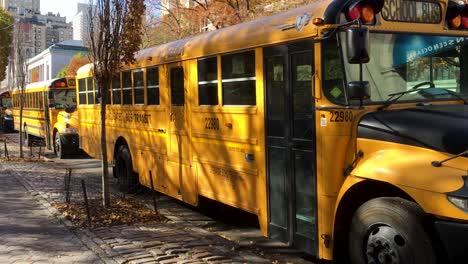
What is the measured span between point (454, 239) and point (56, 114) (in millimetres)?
16149

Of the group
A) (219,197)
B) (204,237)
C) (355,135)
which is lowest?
(204,237)

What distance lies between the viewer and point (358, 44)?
403 centimetres

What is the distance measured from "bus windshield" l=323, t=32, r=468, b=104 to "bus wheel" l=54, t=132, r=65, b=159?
546 inches

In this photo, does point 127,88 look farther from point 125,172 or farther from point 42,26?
point 42,26

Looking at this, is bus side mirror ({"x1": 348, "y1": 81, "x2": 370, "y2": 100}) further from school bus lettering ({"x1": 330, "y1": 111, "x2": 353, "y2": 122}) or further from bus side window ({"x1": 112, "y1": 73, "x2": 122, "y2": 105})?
bus side window ({"x1": 112, "y1": 73, "x2": 122, "y2": 105})

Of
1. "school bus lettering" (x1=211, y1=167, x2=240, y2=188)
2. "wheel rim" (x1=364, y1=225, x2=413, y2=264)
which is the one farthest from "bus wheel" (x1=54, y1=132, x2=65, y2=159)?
"wheel rim" (x1=364, y1=225, x2=413, y2=264)

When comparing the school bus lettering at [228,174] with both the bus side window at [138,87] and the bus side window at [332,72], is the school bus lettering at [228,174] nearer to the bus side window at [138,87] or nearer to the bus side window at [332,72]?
the bus side window at [332,72]

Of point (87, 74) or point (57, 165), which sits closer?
point (87, 74)

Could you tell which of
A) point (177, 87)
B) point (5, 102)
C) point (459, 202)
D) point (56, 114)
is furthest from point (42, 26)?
point (459, 202)

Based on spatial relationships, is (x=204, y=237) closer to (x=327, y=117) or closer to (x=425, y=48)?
(x=327, y=117)

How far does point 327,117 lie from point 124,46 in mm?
4315

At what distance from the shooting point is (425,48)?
4.79 m

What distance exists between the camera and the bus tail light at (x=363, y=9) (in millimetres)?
4410

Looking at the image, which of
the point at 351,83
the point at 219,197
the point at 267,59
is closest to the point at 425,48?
the point at 351,83
